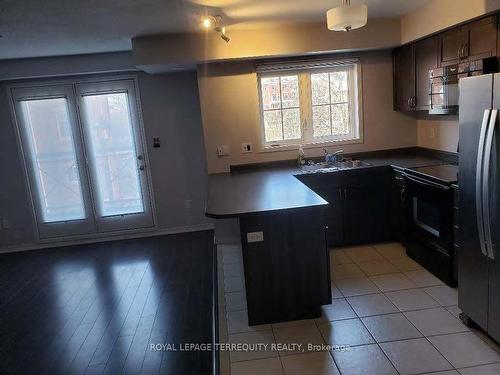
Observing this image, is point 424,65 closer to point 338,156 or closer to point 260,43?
point 338,156

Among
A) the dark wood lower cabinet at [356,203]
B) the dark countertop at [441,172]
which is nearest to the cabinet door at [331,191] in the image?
the dark wood lower cabinet at [356,203]

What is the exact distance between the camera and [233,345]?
2.41 meters

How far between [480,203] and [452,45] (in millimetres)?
1673

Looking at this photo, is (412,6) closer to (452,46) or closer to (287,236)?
(452,46)

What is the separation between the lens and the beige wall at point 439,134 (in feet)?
11.8

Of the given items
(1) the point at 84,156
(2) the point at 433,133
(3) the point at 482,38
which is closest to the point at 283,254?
(3) the point at 482,38

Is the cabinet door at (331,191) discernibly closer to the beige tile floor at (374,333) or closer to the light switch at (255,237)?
the beige tile floor at (374,333)

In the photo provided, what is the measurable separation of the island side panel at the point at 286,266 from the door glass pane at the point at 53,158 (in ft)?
11.4

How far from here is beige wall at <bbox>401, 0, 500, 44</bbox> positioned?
2.65 metres

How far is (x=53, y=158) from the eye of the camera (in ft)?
16.4

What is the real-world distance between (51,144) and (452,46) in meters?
4.71

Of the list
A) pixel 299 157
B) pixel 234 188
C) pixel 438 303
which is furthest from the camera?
pixel 299 157

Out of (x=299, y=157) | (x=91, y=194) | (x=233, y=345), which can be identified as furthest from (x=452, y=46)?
(x=91, y=194)

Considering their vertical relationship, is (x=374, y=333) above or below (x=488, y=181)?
below
